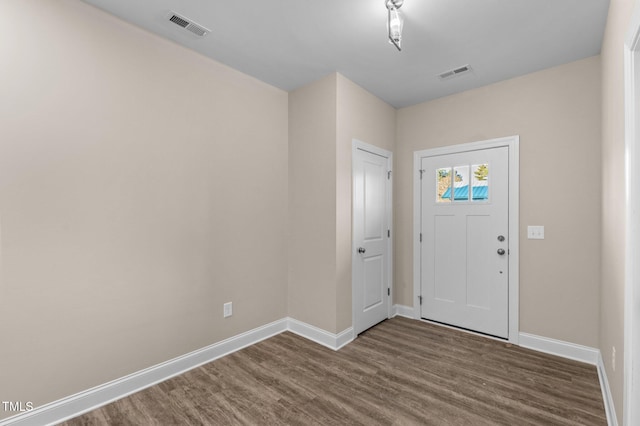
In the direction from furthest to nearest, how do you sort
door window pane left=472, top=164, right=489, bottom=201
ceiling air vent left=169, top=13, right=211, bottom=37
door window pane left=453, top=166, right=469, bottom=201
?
door window pane left=453, top=166, right=469, bottom=201, door window pane left=472, top=164, right=489, bottom=201, ceiling air vent left=169, top=13, right=211, bottom=37

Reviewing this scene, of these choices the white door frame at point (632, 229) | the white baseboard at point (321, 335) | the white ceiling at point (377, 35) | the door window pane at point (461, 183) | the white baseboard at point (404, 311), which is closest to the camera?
the white door frame at point (632, 229)

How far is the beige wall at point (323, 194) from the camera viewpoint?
3062 millimetres

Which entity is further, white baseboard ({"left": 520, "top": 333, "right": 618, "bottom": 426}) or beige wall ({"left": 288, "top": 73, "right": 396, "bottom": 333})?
beige wall ({"left": 288, "top": 73, "right": 396, "bottom": 333})

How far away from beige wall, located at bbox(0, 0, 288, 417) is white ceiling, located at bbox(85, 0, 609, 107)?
0.31m

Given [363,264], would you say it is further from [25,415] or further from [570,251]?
[25,415]

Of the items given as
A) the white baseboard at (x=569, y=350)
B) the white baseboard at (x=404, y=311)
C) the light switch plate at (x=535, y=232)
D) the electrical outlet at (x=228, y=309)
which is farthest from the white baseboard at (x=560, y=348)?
the electrical outlet at (x=228, y=309)

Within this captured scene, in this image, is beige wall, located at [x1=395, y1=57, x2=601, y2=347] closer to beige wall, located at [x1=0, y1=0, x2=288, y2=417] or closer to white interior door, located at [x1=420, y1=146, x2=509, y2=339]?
white interior door, located at [x1=420, y1=146, x2=509, y2=339]

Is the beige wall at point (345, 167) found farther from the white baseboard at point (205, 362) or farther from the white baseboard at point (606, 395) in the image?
the white baseboard at point (606, 395)

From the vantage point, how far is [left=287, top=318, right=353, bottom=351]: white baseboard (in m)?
3.03

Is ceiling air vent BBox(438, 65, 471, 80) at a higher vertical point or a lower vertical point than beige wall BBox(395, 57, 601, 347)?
higher

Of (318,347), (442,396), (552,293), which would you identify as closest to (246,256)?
(318,347)

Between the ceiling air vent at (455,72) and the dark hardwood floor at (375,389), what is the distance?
2694 millimetres

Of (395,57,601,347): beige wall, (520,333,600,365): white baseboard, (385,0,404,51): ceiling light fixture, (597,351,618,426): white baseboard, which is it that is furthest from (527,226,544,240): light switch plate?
(385,0,404,51): ceiling light fixture

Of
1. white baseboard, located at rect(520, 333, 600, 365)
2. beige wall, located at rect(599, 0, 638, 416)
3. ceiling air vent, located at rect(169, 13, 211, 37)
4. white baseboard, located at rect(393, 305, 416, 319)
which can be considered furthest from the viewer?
white baseboard, located at rect(393, 305, 416, 319)
